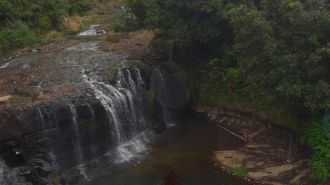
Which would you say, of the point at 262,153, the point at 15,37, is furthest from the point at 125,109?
the point at 15,37

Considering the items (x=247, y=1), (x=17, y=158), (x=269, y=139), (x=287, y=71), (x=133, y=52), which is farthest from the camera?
(x=133, y=52)

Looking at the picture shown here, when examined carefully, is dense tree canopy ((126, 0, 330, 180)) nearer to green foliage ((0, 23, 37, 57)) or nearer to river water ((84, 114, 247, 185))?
river water ((84, 114, 247, 185))

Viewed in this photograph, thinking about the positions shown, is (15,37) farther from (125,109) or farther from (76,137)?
(76,137)

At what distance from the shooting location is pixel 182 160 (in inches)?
943

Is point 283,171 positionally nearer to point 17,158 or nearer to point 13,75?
point 17,158

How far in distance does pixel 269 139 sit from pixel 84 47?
1256 cm

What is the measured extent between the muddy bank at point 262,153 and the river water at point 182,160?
0.59 meters

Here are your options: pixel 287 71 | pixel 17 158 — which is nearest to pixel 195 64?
pixel 287 71

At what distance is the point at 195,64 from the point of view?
1218 inches

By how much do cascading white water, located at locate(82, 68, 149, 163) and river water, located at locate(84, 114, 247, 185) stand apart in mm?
887

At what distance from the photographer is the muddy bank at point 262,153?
Result: 22531 mm

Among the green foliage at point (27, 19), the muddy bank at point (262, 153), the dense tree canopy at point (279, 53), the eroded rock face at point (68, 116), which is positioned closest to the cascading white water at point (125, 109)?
the eroded rock face at point (68, 116)

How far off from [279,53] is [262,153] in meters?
4.88

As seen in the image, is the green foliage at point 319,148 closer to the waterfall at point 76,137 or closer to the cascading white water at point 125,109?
the cascading white water at point 125,109
